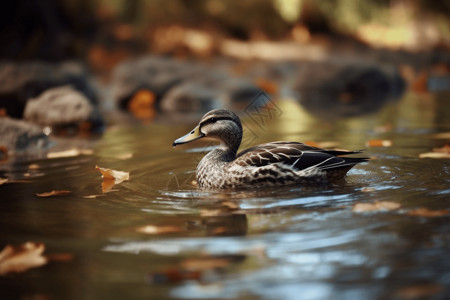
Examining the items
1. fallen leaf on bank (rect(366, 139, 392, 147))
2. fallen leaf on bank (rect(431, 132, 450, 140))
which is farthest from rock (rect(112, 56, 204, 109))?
fallen leaf on bank (rect(431, 132, 450, 140))

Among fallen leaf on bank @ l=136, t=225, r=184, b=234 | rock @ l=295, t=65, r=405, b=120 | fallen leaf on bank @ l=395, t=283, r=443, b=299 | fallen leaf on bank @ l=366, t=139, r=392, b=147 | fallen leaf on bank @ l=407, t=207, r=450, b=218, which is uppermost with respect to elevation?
rock @ l=295, t=65, r=405, b=120

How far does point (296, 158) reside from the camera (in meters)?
5.19

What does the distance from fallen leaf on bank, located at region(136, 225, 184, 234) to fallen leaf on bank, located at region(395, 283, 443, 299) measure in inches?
64.6

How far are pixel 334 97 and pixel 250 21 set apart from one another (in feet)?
20.8

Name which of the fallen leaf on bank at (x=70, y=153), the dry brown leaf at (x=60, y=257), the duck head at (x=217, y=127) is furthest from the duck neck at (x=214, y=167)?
the fallen leaf on bank at (x=70, y=153)

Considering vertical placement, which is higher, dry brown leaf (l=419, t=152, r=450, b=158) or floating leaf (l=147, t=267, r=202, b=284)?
dry brown leaf (l=419, t=152, r=450, b=158)

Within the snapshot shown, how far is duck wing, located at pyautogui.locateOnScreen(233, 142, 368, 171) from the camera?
5125mm

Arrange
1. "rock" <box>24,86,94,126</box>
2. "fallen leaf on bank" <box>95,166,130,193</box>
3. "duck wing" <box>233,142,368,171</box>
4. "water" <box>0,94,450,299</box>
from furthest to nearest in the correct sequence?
"rock" <box>24,86,94,126</box> < "fallen leaf on bank" <box>95,166,130,193</box> < "duck wing" <box>233,142,368,171</box> < "water" <box>0,94,450,299</box>

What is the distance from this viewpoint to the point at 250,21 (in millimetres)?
19719

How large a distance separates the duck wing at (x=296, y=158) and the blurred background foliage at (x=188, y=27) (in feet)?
34.4

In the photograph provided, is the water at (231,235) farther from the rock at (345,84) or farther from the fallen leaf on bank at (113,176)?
the rock at (345,84)

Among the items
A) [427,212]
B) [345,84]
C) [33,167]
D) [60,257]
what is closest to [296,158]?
[427,212]

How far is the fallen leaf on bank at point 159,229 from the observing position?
159 inches

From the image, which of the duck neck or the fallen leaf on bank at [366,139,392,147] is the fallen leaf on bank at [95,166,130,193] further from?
the fallen leaf on bank at [366,139,392,147]
